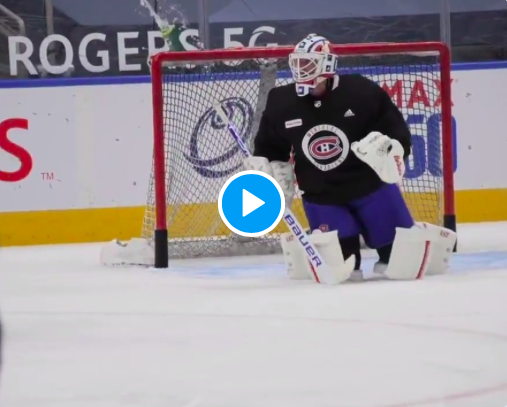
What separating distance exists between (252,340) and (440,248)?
1.39m

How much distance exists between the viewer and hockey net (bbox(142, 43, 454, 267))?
4.85m

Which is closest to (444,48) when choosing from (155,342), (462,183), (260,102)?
(260,102)

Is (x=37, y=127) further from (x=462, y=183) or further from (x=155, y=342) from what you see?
(x=155, y=342)

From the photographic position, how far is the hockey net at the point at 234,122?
4.85m

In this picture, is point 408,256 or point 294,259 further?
point 294,259

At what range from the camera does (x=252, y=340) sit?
272 centimetres

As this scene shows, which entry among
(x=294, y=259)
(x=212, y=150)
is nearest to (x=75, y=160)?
(x=212, y=150)

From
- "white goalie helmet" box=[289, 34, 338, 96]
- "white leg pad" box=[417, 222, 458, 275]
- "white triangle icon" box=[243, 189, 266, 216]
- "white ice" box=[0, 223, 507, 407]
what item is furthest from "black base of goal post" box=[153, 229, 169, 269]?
"white leg pad" box=[417, 222, 458, 275]

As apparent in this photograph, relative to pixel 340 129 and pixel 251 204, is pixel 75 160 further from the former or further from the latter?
pixel 340 129

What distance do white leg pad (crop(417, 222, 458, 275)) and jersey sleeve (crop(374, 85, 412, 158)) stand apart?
0.26m

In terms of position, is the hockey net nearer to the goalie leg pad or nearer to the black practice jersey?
the black practice jersey

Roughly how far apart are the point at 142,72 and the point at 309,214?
219 cm

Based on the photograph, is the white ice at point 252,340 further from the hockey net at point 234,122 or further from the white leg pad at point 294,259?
the hockey net at point 234,122
